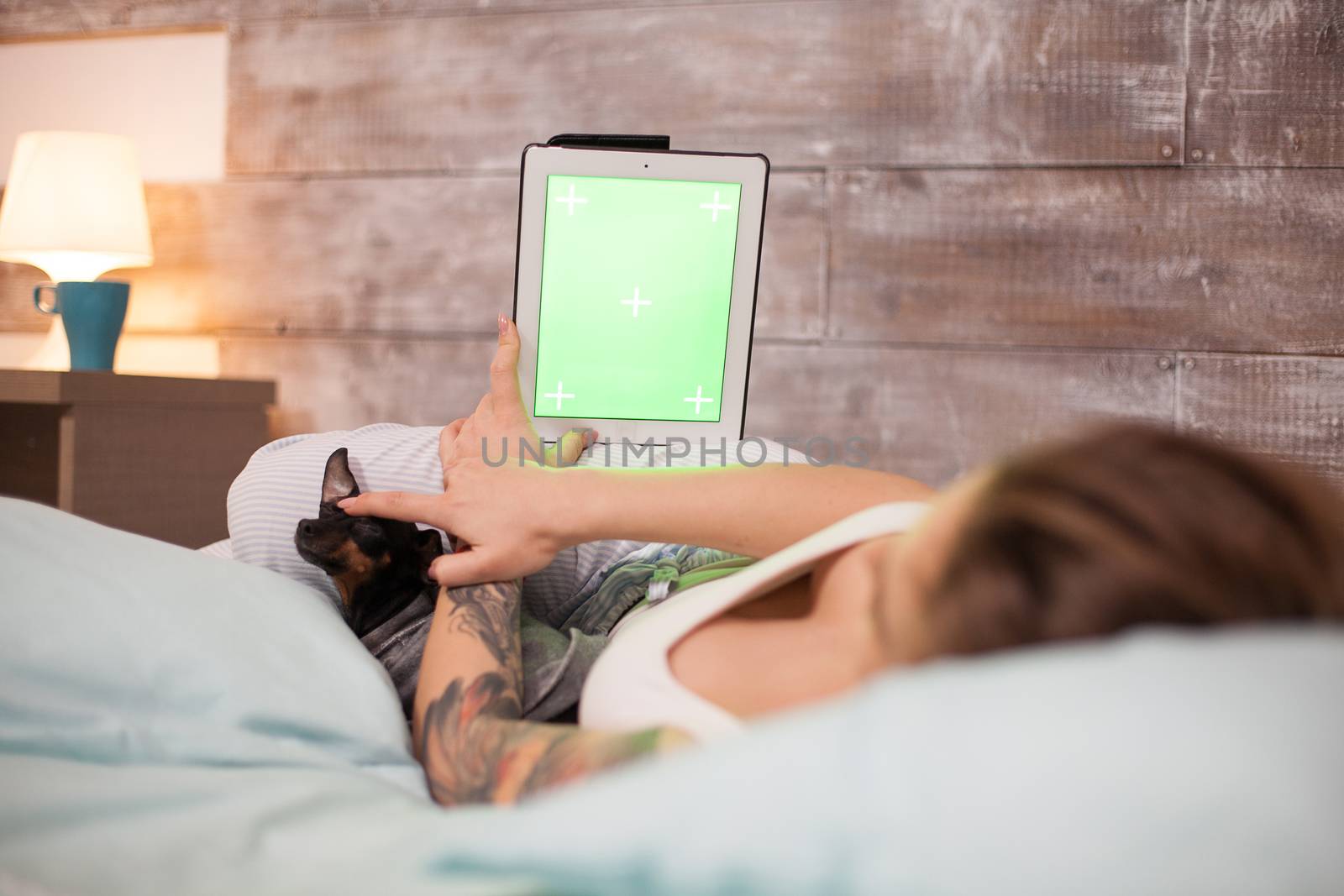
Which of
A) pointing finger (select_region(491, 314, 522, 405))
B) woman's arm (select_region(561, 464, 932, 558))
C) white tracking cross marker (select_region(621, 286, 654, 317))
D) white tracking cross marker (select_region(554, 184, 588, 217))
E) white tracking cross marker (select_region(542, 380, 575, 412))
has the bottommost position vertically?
woman's arm (select_region(561, 464, 932, 558))

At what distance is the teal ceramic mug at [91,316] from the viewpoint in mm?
1684

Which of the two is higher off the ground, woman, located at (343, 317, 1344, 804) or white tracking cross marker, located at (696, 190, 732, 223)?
white tracking cross marker, located at (696, 190, 732, 223)

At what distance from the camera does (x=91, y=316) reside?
1689mm

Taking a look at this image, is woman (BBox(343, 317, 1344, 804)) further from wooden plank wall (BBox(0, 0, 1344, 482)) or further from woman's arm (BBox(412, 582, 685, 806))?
wooden plank wall (BBox(0, 0, 1344, 482))

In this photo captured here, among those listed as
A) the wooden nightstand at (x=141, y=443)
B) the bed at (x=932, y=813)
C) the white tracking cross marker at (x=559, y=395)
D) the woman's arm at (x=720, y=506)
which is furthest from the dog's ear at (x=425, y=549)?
the wooden nightstand at (x=141, y=443)

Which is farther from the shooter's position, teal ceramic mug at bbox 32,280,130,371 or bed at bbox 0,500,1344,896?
teal ceramic mug at bbox 32,280,130,371

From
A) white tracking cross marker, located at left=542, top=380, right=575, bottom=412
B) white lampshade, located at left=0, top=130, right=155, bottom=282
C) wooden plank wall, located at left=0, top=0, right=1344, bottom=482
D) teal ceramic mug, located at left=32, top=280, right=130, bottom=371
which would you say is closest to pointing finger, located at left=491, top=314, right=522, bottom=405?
white tracking cross marker, located at left=542, top=380, right=575, bottom=412

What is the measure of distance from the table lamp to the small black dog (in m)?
1.16

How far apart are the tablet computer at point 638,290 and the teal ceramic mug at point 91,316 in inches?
35.4

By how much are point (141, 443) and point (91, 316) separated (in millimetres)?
253

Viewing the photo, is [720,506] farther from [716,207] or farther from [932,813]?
[716,207]

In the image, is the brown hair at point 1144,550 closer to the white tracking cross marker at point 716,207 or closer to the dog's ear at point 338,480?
the dog's ear at point 338,480

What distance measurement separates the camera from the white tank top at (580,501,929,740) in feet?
1.75

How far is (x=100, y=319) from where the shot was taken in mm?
1701
